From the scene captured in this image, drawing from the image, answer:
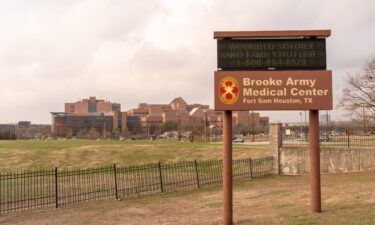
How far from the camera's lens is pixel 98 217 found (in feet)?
38.2

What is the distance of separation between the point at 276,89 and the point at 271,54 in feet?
2.66

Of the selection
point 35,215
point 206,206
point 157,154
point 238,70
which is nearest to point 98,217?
point 35,215

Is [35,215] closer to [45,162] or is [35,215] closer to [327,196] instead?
[327,196]

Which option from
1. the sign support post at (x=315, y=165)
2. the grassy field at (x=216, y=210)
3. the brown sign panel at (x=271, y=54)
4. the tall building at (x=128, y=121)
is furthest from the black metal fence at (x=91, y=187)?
the tall building at (x=128, y=121)

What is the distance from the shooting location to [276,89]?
9539 millimetres

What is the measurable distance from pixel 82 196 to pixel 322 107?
34.1 feet

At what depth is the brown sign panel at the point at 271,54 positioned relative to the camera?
9550 mm

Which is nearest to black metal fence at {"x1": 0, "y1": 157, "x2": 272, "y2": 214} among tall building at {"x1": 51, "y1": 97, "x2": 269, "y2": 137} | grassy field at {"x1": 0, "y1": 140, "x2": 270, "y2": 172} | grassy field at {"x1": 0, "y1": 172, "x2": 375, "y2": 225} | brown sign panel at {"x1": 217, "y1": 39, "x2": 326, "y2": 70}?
grassy field at {"x1": 0, "y1": 172, "x2": 375, "y2": 225}

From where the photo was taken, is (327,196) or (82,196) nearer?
(327,196)

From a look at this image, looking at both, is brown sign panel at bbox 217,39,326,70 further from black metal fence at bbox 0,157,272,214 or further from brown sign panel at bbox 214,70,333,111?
black metal fence at bbox 0,157,272,214

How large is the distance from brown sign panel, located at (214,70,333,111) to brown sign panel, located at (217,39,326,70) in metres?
0.17

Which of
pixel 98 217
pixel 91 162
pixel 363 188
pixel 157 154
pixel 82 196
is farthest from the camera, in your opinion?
pixel 157 154

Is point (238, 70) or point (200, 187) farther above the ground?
point (238, 70)

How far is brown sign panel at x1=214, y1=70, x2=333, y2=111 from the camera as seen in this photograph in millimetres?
9469
